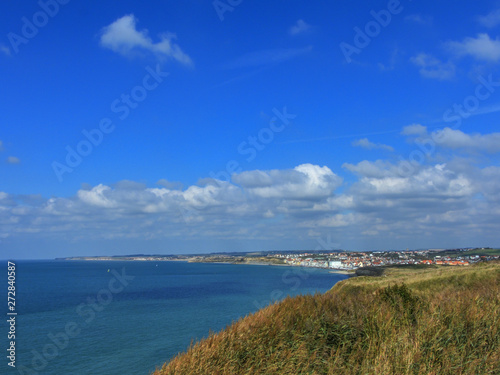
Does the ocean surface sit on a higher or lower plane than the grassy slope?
lower

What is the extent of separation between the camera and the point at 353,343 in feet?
31.5

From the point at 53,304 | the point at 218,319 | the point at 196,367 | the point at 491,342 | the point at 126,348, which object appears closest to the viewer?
the point at 196,367

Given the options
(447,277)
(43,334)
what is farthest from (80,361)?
(447,277)

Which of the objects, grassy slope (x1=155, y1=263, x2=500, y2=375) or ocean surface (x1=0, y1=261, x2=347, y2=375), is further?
ocean surface (x1=0, y1=261, x2=347, y2=375)

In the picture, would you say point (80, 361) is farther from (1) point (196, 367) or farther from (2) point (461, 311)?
(2) point (461, 311)

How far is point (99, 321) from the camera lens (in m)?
47.7

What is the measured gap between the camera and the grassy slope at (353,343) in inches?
281

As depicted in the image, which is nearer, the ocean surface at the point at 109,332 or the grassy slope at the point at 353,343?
the grassy slope at the point at 353,343

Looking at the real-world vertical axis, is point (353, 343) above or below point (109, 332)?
above

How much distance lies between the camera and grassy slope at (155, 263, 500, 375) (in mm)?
7129

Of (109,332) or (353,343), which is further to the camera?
(109,332)

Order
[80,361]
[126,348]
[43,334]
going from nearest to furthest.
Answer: [80,361] → [126,348] → [43,334]

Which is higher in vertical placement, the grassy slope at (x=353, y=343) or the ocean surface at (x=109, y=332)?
the grassy slope at (x=353, y=343)

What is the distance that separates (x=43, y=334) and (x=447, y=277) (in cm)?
3778
